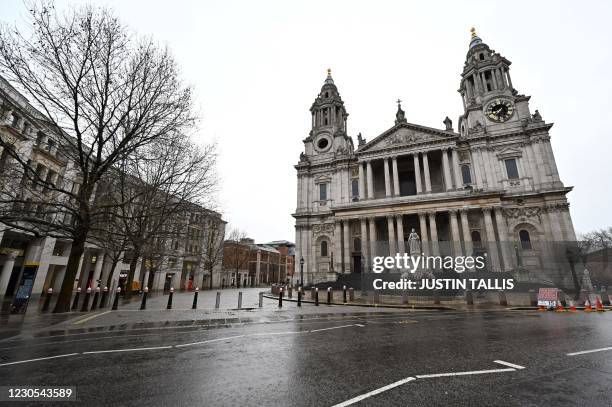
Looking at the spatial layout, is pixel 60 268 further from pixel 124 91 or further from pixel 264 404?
pixel 264 404

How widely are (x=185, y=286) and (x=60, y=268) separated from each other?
18691mm

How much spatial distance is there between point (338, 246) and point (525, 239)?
71.5ft

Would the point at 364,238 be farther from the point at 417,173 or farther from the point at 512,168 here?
the point at 512,168

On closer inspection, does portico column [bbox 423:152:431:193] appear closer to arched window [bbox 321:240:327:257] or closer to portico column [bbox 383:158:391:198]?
portico column [bbox 383:158:391:198]

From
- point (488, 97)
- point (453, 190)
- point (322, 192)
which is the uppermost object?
point (488, 97)

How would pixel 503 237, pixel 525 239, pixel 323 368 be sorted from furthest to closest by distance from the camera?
pixel 525 239 < pixel 503 237 < pixel 323 368

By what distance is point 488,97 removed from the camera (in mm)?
37531

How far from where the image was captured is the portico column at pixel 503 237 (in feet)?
93.1

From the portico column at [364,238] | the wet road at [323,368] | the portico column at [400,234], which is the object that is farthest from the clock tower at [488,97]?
the wet road at [323,368]

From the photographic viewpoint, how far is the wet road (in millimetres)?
3370

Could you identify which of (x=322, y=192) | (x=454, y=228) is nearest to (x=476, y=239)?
(x=454, y=228)

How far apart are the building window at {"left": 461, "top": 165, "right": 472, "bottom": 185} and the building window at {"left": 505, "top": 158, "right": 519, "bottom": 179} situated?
13.8 ft

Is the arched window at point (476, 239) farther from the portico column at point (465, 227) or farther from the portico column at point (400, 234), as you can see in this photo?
the portico column at point (400, 234)

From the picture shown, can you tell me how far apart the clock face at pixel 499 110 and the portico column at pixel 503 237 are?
1462 cm
